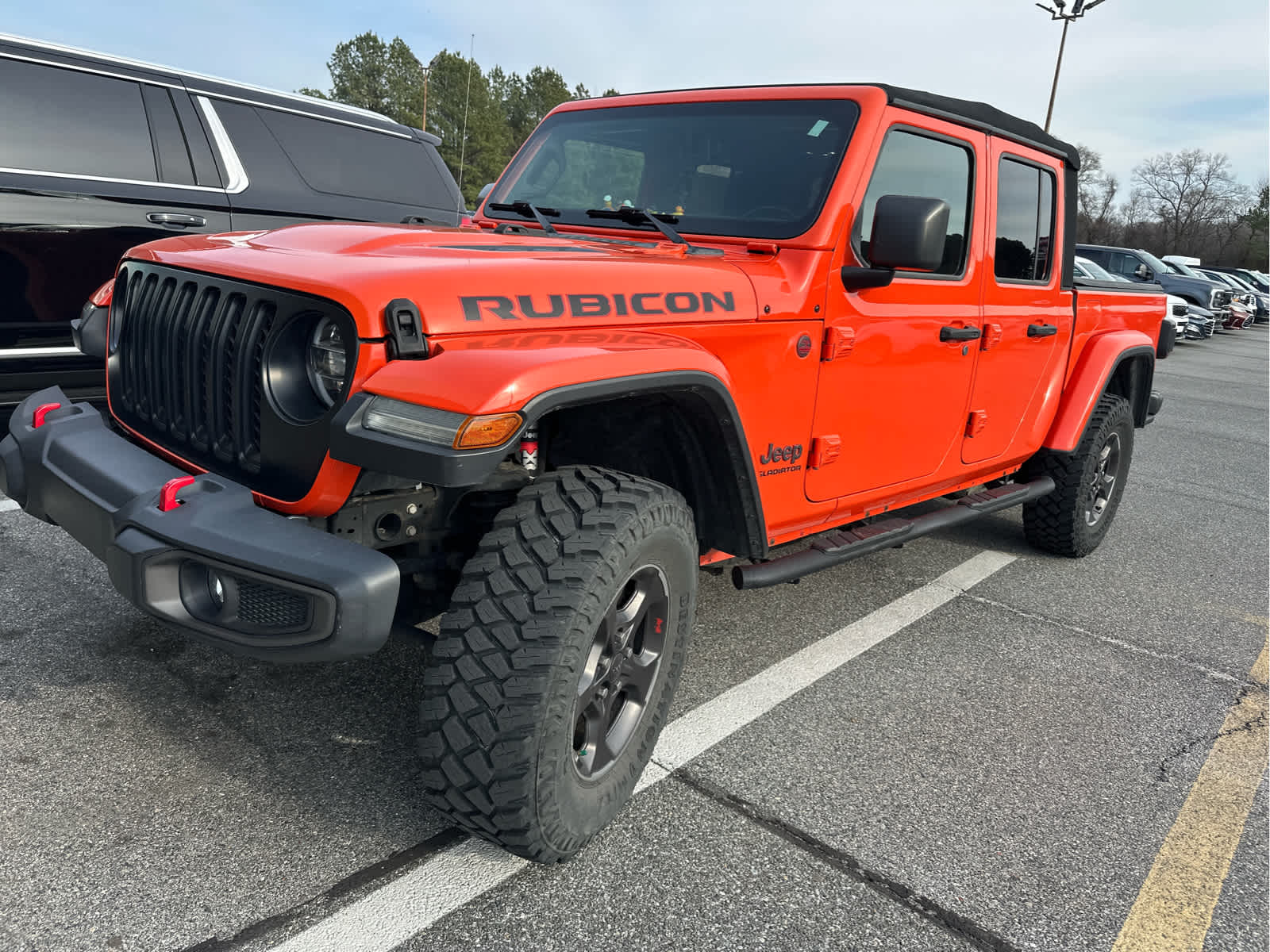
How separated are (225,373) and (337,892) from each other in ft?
3.85

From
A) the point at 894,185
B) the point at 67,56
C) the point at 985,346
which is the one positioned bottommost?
the point at 985,346

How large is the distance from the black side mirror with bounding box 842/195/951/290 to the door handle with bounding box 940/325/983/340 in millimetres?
612

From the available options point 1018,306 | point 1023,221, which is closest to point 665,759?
point 1018,306

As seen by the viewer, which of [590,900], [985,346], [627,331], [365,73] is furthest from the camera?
[365,73]

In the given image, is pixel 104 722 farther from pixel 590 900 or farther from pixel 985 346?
pixel 985 346

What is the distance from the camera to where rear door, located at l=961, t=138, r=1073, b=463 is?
12.2ft

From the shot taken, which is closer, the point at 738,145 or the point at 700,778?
the point at 700,778

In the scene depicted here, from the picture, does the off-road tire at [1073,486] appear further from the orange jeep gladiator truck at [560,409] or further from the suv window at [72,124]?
the suv window at [72,124]

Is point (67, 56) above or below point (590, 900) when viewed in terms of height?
above

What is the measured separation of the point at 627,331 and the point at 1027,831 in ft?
5.49

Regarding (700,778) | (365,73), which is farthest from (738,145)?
(365,73)

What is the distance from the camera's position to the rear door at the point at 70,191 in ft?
14.0

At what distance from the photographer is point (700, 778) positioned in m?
2.61

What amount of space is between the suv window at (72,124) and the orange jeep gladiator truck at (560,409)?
6.69 ft
